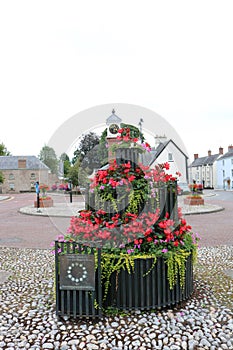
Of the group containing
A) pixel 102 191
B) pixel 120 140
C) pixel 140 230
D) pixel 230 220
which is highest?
pixel 120 140

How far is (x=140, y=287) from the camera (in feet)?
14.7

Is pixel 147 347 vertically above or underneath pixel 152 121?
underneath

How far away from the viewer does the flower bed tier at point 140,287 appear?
4.47 metres

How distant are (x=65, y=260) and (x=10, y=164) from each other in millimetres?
57621

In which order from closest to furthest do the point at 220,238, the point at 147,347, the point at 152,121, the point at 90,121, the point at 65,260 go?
the point at 147,347
the point at 65,260
the point at 152,121
the point at 90,121
the point at 220,238

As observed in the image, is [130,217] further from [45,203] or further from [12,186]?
[12,186]

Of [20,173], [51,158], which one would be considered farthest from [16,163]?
[51,158]

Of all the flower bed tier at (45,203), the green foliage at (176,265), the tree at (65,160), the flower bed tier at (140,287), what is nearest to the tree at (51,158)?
the tree at (65,160)

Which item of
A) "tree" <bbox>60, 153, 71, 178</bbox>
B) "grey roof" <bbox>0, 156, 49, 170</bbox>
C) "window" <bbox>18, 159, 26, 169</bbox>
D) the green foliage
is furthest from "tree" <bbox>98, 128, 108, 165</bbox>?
"window" <bbox>18, 159, 26, 169</bbox>

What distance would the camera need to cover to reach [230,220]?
14.8m

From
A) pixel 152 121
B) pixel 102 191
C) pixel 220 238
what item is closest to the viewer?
pixel 102 191

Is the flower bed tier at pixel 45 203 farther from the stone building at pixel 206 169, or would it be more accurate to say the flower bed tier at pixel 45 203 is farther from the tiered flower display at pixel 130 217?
the stone building at pixel 206 169

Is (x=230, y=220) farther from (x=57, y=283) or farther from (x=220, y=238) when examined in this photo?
(x=57, y=283)

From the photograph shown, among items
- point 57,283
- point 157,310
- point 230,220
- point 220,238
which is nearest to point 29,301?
point 57,283
